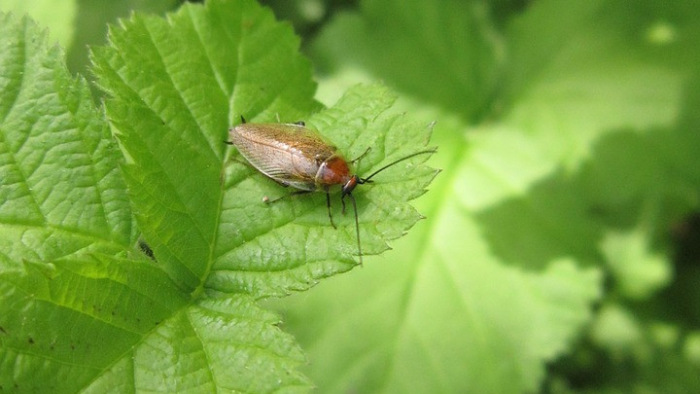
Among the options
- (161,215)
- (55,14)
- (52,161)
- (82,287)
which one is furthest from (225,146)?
(55,14)

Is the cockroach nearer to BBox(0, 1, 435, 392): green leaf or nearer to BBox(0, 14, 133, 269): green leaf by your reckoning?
BBox(0, 1, 435, 392): green leaf

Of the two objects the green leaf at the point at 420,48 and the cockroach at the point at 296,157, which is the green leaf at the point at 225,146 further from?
the green leaf at the point at 420,48

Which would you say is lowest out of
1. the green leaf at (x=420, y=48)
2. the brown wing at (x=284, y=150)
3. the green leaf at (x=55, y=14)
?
the brown wing at (x=284, y=150)

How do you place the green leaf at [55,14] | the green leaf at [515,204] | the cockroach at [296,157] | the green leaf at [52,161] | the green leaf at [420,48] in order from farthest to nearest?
the green leaf at [420,48] → the green leaf at [515,204] → the green leaf at [55,14] → the cockroach at [296,157] → the green leaf at [52,161]

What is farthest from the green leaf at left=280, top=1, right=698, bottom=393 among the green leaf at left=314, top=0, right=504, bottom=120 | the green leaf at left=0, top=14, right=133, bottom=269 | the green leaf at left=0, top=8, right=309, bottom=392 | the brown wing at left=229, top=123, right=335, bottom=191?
the green leaf at left=0, top=14, right=133, bottom=269

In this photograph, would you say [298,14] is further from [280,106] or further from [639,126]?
[639,126]

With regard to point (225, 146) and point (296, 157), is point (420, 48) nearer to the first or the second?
point (296, 157)

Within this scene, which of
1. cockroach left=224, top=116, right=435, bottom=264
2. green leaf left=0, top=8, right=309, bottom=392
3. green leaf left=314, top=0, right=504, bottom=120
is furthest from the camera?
green leaf left=314, top=0, right=504, bottom=120

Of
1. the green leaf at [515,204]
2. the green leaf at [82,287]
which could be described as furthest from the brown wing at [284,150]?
the green leaf at [515,204]
